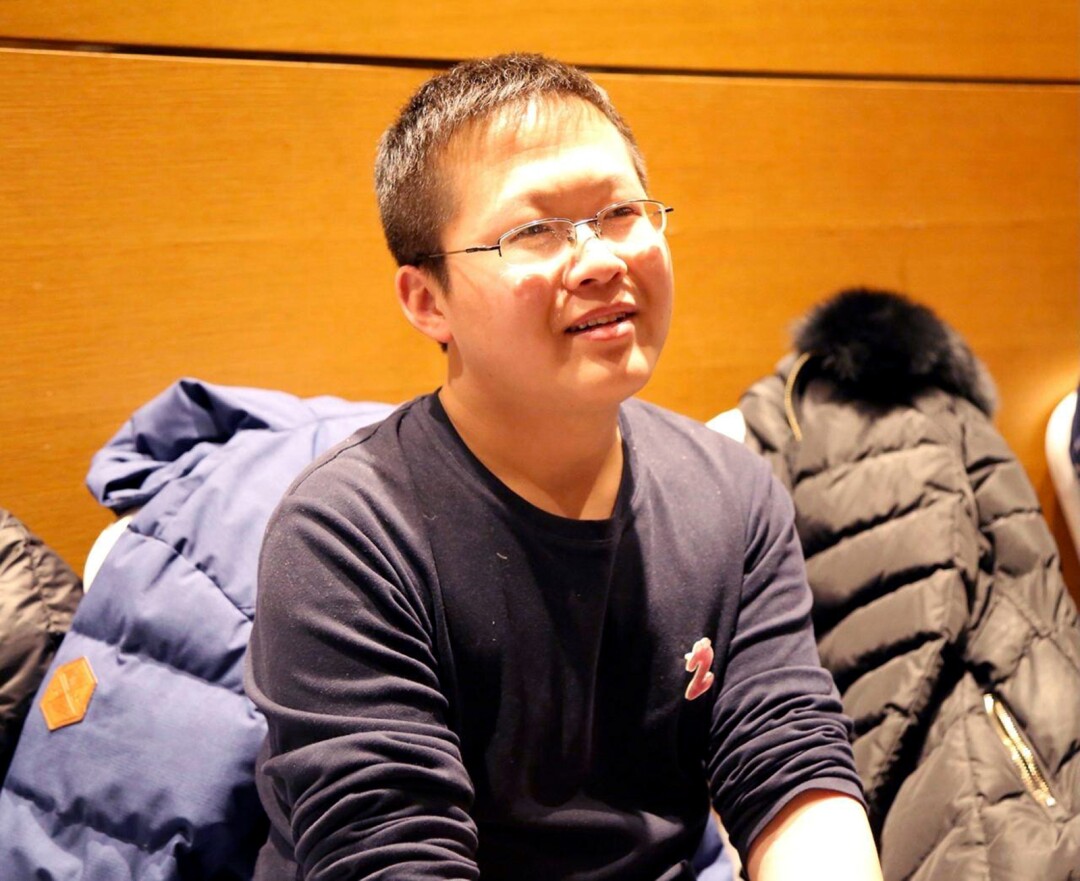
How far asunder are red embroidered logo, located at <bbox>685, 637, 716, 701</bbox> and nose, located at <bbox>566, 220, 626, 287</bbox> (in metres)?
0.41

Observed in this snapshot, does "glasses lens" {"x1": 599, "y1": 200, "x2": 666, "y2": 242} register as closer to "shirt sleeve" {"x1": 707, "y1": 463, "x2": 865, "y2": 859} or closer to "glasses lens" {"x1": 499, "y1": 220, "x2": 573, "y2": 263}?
"glasses lens" {"x1": 499, "y1": 220, "x2": 573, "y2": 263}

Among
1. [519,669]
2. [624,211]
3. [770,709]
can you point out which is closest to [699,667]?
[770,709]

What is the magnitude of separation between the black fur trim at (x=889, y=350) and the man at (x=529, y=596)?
0.50 m

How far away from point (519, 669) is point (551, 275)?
0.40 meters

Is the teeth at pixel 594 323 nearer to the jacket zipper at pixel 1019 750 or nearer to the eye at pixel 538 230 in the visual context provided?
the eye at pixel 538 230

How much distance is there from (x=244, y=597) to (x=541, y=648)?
0.39m

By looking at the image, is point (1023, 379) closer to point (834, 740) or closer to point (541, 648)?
point (834, 740)

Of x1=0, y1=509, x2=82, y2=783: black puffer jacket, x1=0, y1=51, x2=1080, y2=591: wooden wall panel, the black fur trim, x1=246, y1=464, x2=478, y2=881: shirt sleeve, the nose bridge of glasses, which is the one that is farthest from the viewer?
the black fur trim

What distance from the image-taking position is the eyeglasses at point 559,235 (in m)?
1.01

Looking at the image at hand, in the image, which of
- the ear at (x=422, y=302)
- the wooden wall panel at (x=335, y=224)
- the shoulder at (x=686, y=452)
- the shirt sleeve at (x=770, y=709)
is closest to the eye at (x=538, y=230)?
the ear at (x=422, y=302)

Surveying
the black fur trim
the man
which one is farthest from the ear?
the black fur trim

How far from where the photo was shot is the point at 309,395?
5.27 ft

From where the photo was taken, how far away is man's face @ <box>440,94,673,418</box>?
1014mm

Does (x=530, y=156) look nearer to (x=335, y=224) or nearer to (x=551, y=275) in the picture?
(x=551, y=275)
